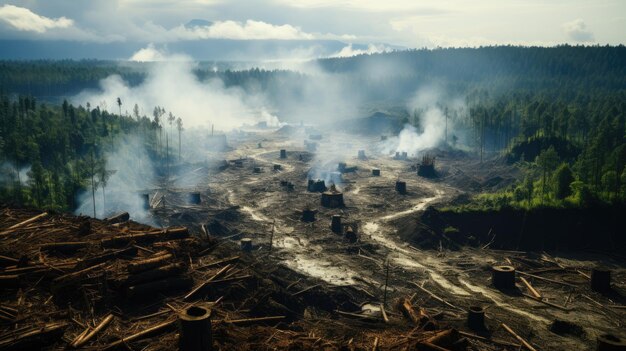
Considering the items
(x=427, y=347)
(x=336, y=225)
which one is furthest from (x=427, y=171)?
(x=427, y=347)

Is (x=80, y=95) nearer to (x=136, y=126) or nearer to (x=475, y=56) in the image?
(x=136, y=126)

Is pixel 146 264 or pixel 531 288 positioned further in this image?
pixel 531 288

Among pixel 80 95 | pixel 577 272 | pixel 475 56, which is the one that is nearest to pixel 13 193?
pixel 577 272

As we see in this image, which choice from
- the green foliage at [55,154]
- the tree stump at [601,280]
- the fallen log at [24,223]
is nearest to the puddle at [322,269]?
the tree stump at [601,280]

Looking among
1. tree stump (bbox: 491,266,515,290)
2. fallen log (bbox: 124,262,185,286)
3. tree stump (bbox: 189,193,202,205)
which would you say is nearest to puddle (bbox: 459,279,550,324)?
tree stump (bbox: 491,266,515,290)

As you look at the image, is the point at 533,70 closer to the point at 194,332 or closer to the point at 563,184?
the point at 563,184

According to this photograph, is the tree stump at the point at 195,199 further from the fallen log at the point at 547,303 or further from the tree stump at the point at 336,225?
the fallen log at the point at 547,303

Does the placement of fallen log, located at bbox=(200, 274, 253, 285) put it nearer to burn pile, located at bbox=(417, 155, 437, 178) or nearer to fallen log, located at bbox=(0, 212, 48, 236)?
fallen log, located at bbox=(0, 212, 48, 236)
